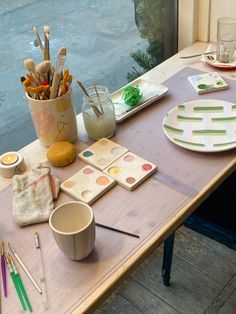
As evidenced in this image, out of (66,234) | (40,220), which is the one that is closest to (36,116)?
(40,220)

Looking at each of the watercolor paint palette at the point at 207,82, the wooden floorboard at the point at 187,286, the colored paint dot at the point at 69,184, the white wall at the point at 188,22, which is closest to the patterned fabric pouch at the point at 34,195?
the colored paint dot at the point at 69,184

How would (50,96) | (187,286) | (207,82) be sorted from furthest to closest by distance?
1. (187,286)
2. (207,82)
3. (50,96)

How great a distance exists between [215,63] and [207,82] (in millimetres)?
130

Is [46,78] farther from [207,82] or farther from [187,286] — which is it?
[187,286]

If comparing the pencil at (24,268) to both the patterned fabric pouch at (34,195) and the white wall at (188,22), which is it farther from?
the white wall at (188,22)

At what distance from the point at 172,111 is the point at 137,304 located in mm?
700

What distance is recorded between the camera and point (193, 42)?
4.76 feet

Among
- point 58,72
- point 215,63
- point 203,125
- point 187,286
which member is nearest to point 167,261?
point 187,286

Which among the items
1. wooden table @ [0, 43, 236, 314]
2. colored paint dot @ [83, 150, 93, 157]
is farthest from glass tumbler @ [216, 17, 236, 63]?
colored paint dot @ [83, 150, 93, 157]

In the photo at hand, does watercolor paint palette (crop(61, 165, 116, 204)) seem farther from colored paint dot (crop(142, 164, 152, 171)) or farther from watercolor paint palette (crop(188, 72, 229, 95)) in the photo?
→ watercolor paint palette (crop(188, 72, 229, 95))

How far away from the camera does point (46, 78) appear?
921mm

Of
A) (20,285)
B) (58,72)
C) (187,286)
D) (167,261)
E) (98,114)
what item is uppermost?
(58,72)

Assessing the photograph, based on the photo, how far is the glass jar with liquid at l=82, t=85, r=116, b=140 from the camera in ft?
3.14

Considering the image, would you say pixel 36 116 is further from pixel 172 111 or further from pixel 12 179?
pixel 172 111
